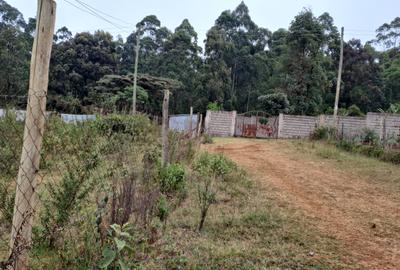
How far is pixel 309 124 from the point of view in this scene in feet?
55.4

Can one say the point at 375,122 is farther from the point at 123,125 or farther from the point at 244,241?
the point at 244,241

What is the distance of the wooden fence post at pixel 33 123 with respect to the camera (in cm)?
174

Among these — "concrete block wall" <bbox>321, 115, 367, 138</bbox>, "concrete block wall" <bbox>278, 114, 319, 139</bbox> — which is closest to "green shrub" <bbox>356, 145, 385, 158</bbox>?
"concrete block wall" <bbox>321, 115, 367, 138</bbox>

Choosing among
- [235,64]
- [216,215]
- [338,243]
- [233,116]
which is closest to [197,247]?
[216,215]

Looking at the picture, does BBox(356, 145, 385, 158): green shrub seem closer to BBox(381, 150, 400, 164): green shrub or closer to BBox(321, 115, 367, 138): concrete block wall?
BBox(381, 150, 400, 164): green shrub

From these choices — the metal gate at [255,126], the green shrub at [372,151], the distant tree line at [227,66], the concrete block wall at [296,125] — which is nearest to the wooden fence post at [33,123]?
the green shrub at [372,151]

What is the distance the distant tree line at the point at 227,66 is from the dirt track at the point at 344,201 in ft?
42.3

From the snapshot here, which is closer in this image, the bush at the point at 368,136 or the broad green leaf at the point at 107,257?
the broad green leaf at the point at 107,257

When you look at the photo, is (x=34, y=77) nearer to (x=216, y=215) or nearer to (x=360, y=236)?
(x=216, y=215)

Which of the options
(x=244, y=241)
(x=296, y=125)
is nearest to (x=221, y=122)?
(x=296, y=125)

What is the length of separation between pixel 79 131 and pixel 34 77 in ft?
16.9

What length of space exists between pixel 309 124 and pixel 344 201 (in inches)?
474

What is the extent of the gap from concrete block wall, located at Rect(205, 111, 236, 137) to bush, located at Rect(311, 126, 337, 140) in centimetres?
516

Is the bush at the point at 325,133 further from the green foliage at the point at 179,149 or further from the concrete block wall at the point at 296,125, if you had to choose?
the green foliage at the point at 179,149
